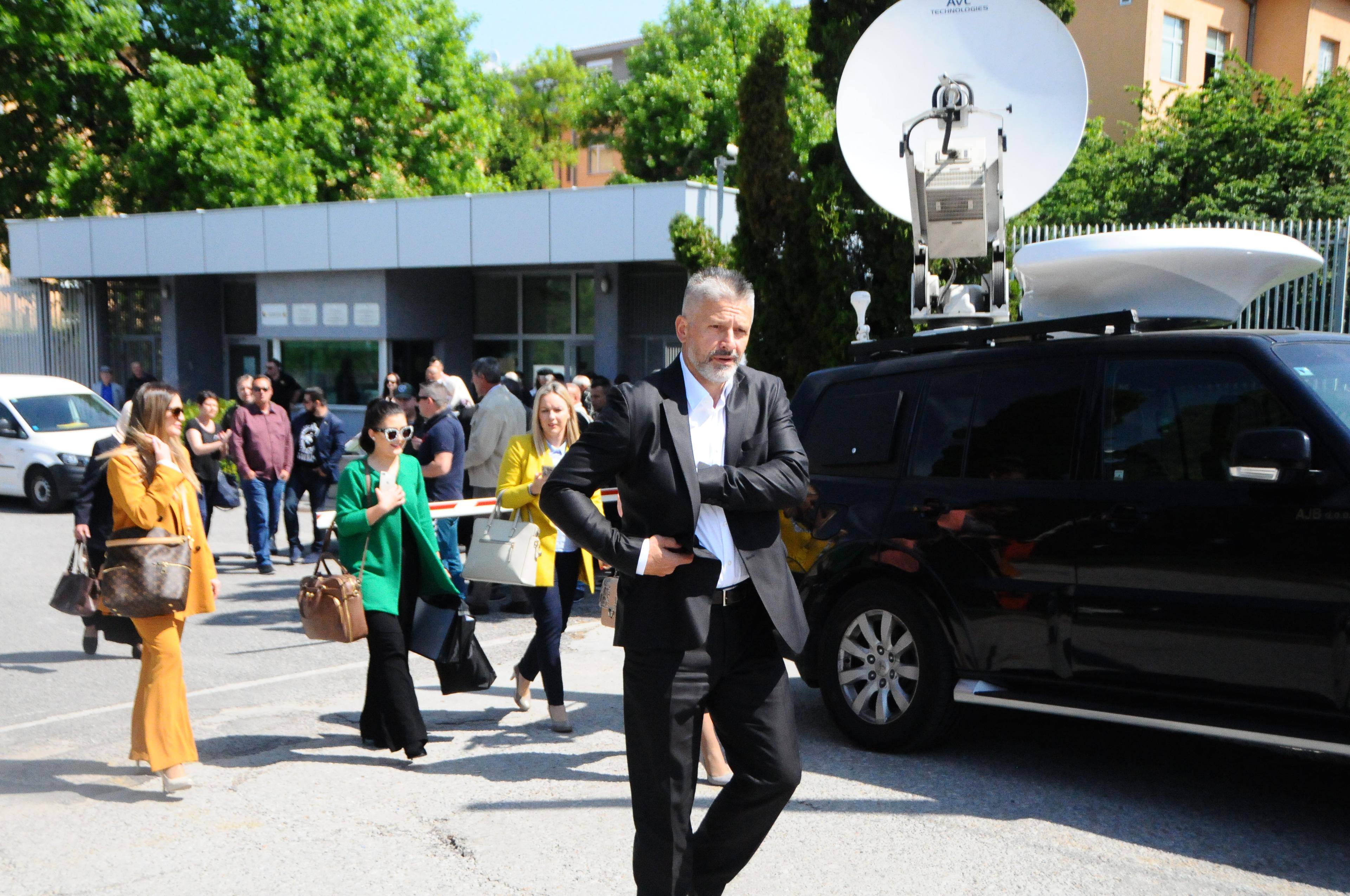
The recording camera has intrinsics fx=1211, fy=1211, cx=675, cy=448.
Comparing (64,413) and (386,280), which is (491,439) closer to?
(64,413)

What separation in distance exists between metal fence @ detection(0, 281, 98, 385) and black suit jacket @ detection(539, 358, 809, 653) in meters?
27.6

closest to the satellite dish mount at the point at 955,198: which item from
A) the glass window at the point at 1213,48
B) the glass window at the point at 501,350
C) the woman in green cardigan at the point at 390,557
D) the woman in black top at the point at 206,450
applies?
the woman in green cardigan at the point at 390,557

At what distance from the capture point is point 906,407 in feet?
19.2

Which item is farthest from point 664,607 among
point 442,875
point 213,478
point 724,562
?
point 213,478

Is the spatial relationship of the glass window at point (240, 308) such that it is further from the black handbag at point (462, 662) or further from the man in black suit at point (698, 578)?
the man in black suit at point (698, 578)

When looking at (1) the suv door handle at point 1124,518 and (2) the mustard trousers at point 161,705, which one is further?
(2) the mustard trousers at point 161,705

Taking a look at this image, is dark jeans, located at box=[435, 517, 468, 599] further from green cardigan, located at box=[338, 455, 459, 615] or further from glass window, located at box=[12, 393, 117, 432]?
glass window, located at box=[12, 393, 117, 432]

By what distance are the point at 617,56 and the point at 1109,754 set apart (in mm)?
60294

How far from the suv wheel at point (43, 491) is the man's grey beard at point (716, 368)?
15.0 m

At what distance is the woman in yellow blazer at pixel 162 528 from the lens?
5094 millimetres

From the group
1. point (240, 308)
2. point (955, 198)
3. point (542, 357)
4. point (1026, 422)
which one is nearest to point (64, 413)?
point (542, 357)

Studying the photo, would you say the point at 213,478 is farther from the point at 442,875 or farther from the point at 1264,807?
the point at 1264,807

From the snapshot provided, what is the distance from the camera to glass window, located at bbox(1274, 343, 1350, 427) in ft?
14.8

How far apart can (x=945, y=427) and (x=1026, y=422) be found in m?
0.42
